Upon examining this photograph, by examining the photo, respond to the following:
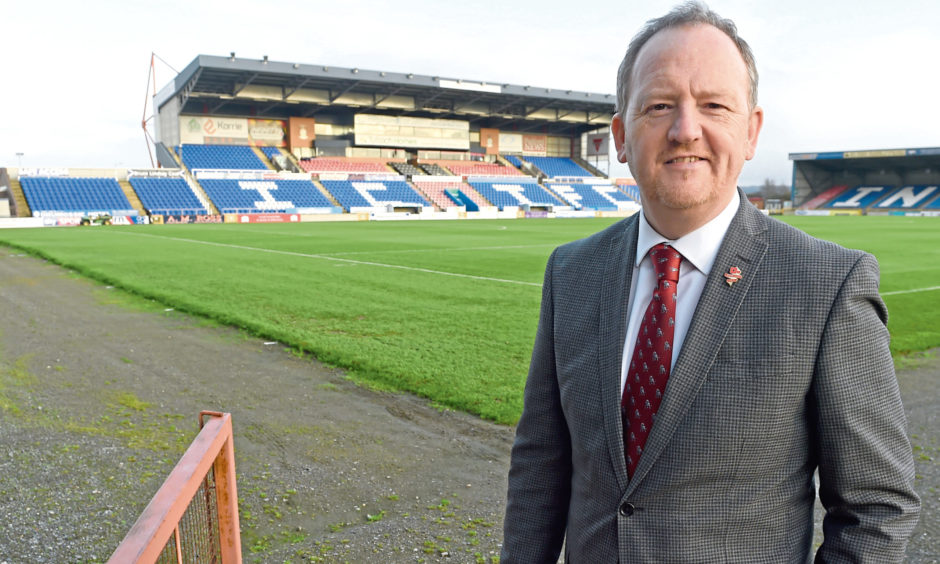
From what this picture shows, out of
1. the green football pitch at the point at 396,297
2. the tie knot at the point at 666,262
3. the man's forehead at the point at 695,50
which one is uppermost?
the man's forehead at the point at 695,50

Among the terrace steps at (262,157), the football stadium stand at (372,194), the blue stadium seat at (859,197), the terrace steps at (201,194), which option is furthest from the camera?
the blue stadium seat at (859,197)

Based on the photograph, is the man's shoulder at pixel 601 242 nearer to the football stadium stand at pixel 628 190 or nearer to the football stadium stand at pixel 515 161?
the football stadium stand at pixel 628 190

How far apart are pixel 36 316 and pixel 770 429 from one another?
11.6m

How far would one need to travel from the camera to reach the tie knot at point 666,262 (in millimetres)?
1666

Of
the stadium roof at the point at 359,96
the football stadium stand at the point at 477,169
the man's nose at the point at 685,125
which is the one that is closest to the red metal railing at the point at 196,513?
the man's nose at the point at 685,125

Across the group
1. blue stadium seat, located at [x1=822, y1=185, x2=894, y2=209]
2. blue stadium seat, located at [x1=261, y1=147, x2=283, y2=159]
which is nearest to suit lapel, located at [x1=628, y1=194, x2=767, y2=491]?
blue stadium seat, located at [x1=261, y1=147, x2=283, y2=159]

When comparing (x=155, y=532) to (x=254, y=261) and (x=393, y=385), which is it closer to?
(x=393, y=385)

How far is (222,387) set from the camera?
658 cm

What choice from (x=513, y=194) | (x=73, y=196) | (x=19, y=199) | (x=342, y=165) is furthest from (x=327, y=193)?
(x=19, y=199)

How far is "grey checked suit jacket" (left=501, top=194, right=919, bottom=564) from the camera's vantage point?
1.46m

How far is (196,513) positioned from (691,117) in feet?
5.46

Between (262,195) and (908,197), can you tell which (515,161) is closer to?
(262,195)

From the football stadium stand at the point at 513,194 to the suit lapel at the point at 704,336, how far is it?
56.5 meters

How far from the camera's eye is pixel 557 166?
70.8 m
